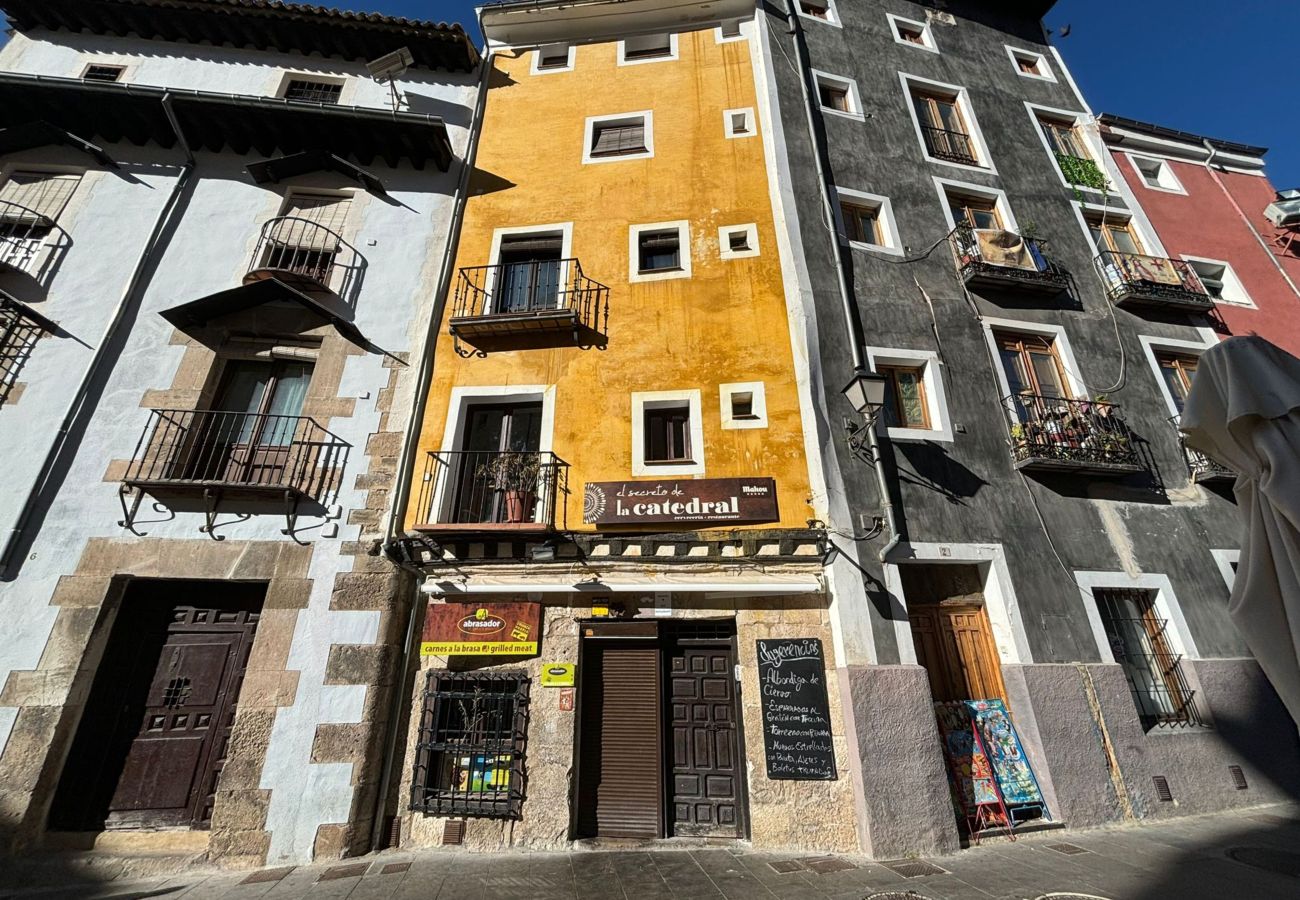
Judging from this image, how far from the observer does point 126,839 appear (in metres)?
6.07

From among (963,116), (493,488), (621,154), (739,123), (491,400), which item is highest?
(963,116)

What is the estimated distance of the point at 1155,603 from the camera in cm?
783

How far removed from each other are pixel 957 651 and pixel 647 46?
14819 mm

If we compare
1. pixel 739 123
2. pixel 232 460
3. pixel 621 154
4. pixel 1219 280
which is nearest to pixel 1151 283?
pixel 1219 280

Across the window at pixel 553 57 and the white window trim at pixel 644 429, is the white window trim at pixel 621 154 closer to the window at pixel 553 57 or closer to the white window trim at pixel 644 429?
the window at pixel 553 57

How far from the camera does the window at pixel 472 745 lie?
6.39 meters

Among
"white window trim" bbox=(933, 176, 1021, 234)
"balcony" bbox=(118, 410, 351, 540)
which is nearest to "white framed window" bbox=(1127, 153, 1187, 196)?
"white window trim" bbox=(933, 176, 1021, 234)

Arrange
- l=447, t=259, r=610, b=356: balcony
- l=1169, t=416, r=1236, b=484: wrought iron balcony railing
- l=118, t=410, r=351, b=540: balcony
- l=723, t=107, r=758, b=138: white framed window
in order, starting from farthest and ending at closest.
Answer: l=723, t=107, r=758, b=138: white framed window < l=447, t=259, r=610, b=356: balcony < l=1169, t=416, r=1236, b=484: wrought iron balcony railing < l=118, t=410, r=351, b=540: balcony

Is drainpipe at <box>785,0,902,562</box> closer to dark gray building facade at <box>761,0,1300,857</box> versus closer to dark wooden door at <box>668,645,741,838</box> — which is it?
dark gray building facade at <box>761,0,1300,857</box>

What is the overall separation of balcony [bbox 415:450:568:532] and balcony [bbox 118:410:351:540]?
1.43 meters

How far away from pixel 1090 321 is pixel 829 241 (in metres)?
5.42

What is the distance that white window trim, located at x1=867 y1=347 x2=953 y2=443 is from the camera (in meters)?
8.12

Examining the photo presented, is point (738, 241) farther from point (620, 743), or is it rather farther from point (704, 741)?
point (620, 743)

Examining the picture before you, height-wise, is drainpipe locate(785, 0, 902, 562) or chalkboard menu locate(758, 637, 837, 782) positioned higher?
drainpipe locate(785, 0, 902, 562)
